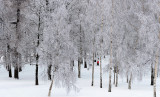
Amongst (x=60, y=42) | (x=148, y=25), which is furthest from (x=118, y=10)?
(x=60, y=42)

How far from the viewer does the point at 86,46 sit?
27.8 meters

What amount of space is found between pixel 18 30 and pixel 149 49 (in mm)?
15403

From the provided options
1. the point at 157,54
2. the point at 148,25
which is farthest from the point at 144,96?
the point at 148,25

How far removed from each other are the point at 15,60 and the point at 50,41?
1006 centimetres

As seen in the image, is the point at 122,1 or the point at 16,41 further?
the point at 16,41

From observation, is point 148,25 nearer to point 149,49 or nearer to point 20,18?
point 149,49

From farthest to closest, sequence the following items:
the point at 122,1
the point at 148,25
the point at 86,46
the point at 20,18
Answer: the point at 86,46, the point at 20,18, the point at 122,1, the point at 148,25

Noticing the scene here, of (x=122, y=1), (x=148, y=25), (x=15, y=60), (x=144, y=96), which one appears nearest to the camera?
(x=148, y=25)

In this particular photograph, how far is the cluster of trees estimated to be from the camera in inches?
534

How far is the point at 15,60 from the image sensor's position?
2178 centimetres

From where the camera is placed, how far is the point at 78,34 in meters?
26.4

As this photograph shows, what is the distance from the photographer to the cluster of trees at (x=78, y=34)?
13.6 metres

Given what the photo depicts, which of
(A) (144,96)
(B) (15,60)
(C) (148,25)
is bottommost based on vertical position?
(A) (144,96)

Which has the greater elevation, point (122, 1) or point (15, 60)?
point (122, 1)
